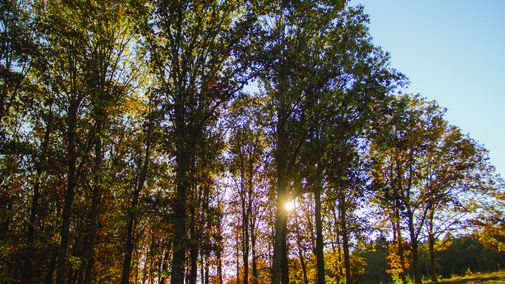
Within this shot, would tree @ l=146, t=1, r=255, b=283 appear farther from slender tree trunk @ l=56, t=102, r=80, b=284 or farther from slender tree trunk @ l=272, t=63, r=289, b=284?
slender tree trunk @ l=56, t=102, r=80, b=284

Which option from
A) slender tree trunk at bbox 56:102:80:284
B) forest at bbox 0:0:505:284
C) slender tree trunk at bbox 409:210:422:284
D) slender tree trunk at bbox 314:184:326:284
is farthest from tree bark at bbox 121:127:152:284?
slender tree trunk at bbox 409:210:422:284

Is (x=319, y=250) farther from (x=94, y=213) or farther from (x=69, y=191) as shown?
(x=69, y=191)

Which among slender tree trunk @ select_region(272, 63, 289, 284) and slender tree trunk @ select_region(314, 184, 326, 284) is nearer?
slender tree trunk @ select_region(272, 63, 289, 284)

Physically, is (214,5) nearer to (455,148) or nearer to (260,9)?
(260,9)

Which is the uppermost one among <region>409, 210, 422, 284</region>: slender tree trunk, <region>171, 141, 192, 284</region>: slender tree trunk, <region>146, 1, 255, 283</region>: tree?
<region>146, 1, 255, 283</region>: tree

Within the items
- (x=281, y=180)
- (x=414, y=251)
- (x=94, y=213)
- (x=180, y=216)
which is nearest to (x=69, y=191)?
(x=94, y=213)

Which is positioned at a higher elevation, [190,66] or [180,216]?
[190,66]

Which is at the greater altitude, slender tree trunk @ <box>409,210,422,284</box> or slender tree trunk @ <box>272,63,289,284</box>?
slender tree trunk @ <box>272,63,289,284</box>

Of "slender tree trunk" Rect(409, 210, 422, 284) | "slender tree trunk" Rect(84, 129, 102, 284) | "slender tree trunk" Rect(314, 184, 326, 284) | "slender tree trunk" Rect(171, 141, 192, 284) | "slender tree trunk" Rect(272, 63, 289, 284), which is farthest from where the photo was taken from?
"slender tree trunk" Rect(409, 210, 422, 284)

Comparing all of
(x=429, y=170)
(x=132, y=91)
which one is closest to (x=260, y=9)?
(x=132, y=91)

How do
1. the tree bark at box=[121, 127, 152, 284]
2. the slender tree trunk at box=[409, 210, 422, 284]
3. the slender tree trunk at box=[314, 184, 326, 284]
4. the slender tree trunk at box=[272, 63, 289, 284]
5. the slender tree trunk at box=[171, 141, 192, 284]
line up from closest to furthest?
1. the slender tree trunk at box=[171, 141, 192, 284]
2. the slender tree trunk at box=[272, 63, 289, 284]
3. the slender tree trunk at box=[314, 184, 326, 284]
4. the tree bark at box=[121, 127, 152, 284]
5. the slender tree trunk at box=[409, 210, 422, 284]

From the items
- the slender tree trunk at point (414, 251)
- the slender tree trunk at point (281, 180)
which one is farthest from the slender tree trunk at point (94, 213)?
the slender tree trunk at point (414, 251)

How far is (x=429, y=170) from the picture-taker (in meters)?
27.0

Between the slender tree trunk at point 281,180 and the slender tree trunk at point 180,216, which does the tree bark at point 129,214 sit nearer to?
the slender tree trunk at point 180,216
